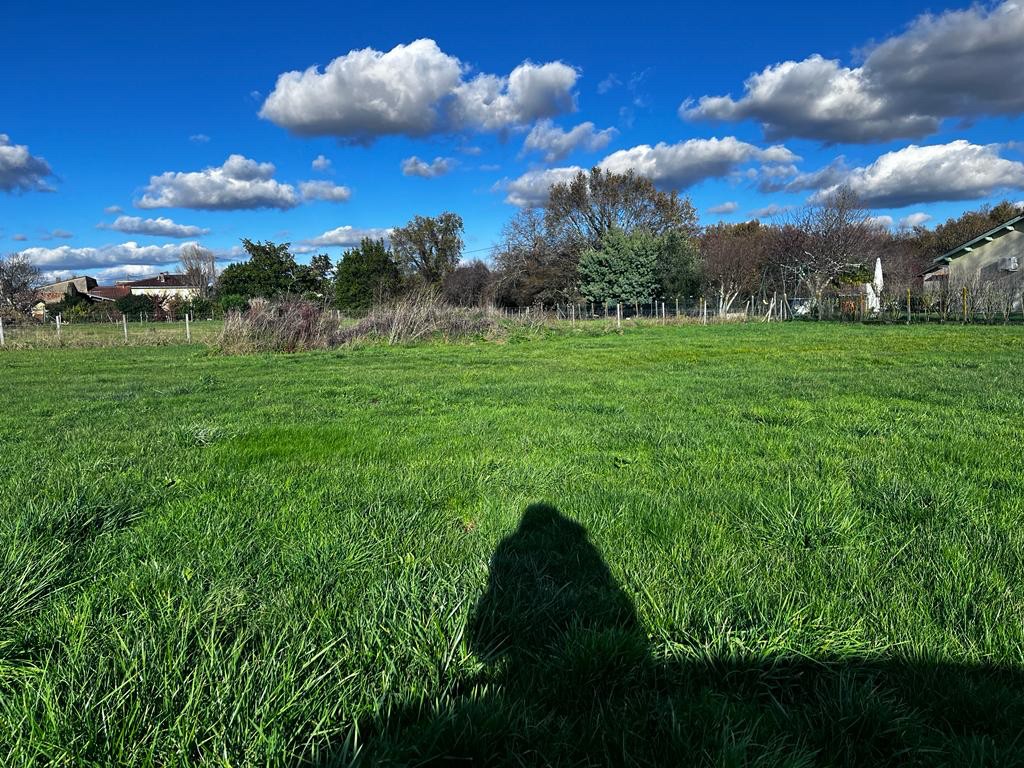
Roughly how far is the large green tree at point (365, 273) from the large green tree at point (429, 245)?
674cm

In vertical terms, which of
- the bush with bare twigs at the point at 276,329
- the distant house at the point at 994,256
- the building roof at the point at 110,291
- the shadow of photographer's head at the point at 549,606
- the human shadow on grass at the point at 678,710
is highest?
the building roof at the point at 110,291

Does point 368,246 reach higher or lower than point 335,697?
higher

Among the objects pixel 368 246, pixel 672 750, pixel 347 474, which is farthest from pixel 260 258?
pixel 672 750

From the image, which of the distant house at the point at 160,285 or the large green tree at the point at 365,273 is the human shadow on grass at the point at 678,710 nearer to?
the large green tree at the point at 365,273

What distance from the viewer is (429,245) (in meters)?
61.2

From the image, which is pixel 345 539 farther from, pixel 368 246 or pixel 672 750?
pixel 368 246

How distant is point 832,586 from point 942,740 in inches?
32.0

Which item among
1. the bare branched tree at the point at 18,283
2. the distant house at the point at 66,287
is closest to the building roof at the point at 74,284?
the distant house at the point at 66,287

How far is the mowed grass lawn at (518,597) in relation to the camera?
1521 millimetres

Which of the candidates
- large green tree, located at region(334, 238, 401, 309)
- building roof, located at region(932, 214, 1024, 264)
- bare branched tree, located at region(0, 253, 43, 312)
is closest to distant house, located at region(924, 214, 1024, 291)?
building roof, located at region(932, 214, 1024, 264)

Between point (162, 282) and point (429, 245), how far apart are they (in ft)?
225

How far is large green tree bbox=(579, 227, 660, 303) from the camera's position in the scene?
137 feet

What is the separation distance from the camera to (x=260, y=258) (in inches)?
1766

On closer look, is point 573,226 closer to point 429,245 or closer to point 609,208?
point 609,208
